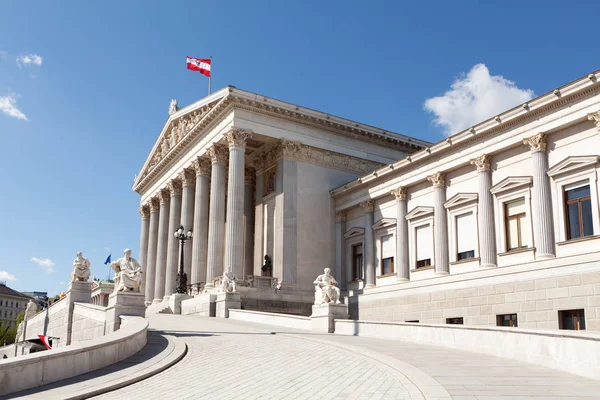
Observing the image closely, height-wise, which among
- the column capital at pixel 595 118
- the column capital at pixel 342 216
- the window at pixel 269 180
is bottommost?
the column capital at pixel 342 216

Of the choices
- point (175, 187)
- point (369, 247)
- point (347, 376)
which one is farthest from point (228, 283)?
point (347, 376)

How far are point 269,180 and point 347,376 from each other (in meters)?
30.6

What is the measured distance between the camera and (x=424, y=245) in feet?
109

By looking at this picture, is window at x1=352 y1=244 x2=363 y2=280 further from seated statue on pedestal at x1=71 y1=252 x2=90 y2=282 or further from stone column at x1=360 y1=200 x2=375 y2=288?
seated statue on pedestal at x1=71 y1=252 x2=90 y2=282

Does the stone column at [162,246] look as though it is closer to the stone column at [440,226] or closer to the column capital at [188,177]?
the column capital at [188,177]

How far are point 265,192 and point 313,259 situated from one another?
6285mm

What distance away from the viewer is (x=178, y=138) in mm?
47844

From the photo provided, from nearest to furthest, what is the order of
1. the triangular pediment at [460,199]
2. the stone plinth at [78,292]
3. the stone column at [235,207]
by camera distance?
1. the stone plinth at [78,292]
2. the triangular pediment at [460,199]
3. the stone column at [235,207]

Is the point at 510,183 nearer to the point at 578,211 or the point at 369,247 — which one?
the point at 578,211

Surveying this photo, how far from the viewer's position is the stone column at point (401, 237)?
33656 millimetres

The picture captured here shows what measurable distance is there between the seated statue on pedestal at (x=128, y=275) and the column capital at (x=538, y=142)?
666 inches

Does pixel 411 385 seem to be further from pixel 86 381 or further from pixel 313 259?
pixel 313 259

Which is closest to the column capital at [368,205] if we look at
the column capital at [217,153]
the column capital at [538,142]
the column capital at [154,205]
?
the column capital at [217,153]

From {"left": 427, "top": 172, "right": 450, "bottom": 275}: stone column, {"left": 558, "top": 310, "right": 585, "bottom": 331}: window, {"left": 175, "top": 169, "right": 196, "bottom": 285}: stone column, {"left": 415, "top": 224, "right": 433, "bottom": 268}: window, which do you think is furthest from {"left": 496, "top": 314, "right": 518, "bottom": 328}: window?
{"left": 175, "top": 169, "right": 196, "bottom": 285}: stone column
